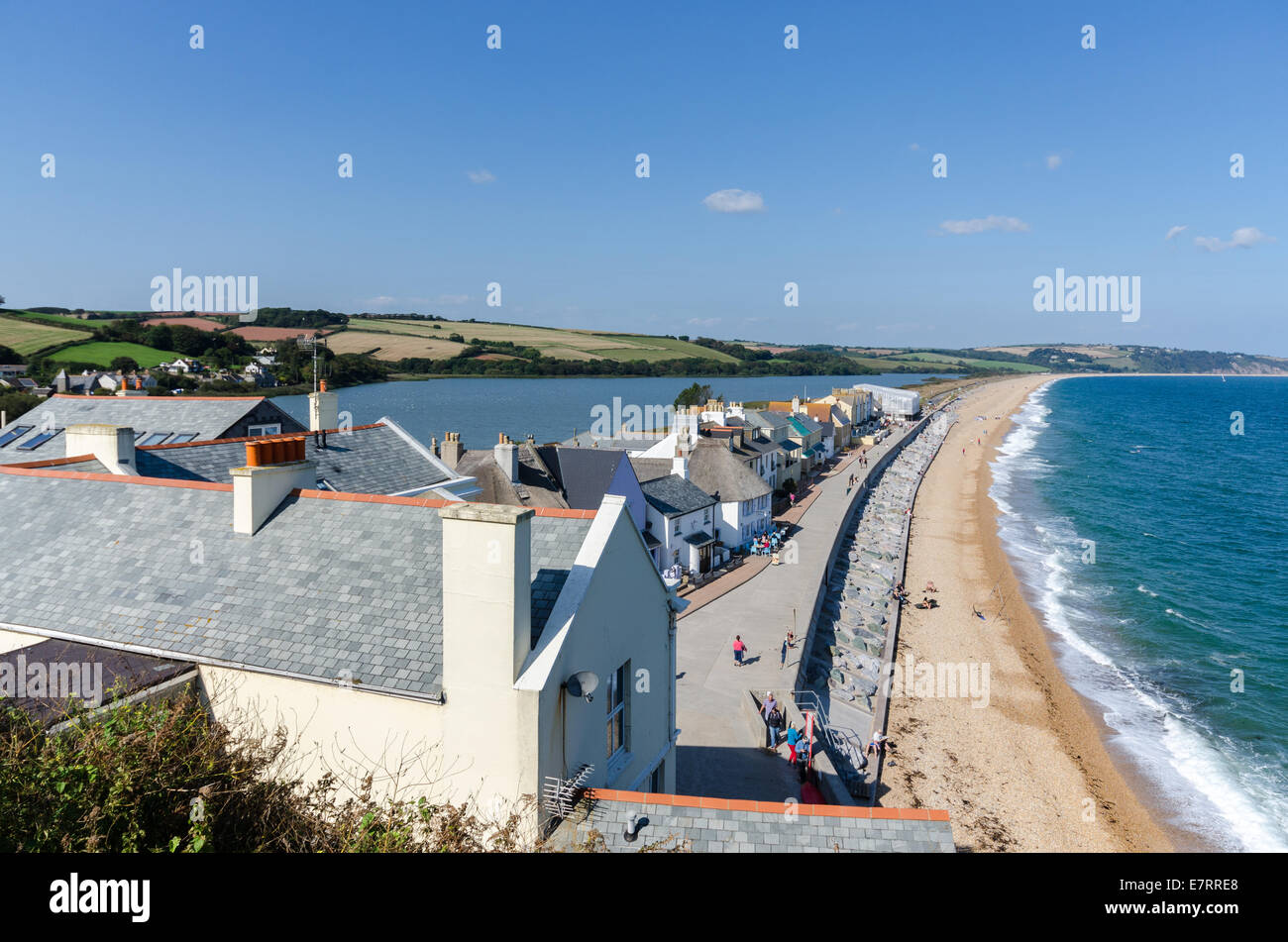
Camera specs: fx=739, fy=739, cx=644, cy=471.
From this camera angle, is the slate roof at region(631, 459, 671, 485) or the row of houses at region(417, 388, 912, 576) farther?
the slate roof at region(631, 459, 671, 485)

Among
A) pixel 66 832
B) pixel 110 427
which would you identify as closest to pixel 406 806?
pixel 66 832

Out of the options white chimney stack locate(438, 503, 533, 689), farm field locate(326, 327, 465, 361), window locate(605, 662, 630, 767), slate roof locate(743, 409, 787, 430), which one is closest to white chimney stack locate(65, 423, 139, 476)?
white chimney stack locate(438, 503, 533, 689)

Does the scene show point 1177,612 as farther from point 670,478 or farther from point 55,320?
point 55,320

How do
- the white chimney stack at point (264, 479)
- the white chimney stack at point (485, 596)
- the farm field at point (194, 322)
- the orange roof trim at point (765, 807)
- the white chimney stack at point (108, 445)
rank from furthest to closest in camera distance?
the farm field at point (194, 322) → the white chimney stack at point (108, 445) → the white chimney stack at point (264, 479) → the orange roof trim at point (765, 807) → the white chimney stack at point (485, 596)

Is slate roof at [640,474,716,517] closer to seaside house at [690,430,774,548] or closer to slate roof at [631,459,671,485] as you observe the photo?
seaside house at [690,430,774,548]

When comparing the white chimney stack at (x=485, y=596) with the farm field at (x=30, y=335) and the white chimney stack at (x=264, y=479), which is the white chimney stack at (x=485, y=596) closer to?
the white chimney stack at (x=264, y=479)

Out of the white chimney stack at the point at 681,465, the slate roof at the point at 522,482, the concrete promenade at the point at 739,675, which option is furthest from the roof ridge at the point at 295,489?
the white chimney stack at the point at 681,465

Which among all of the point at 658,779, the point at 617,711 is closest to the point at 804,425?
the point at 658,779
